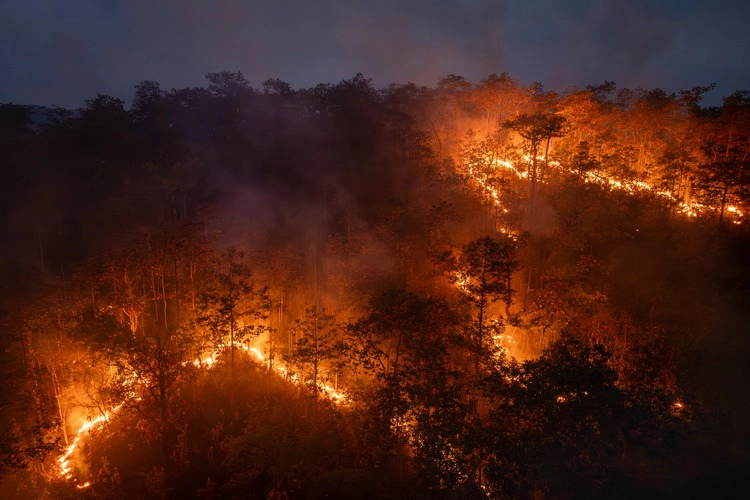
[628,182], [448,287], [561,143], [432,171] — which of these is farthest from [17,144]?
[628,182]

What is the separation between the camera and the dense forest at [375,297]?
9.47 m

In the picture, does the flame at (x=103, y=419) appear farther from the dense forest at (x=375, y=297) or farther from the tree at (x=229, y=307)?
the tree at (x=229, y=307)

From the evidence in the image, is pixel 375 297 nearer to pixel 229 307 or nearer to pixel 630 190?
pixel 229 307

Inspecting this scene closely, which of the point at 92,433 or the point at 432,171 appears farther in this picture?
the point at 432,171

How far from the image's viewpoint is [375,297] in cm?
1538

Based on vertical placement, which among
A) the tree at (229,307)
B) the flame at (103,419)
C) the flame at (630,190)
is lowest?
the flame at (103,419)

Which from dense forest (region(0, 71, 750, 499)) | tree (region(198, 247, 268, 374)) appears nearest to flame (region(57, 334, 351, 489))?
dense forest (region(0, 71, 750, 499))

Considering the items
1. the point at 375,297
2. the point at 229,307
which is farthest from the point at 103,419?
the point at 375,297

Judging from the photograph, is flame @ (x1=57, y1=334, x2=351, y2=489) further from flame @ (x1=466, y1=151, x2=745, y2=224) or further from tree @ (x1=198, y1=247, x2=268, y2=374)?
flame @ (x1=466, y1=151, x2=745, y2=224)

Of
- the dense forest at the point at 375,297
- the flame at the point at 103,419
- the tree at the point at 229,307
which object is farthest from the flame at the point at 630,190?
the tree at the point at 229,307

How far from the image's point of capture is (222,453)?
14.8 metres

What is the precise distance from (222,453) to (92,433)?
4519mm

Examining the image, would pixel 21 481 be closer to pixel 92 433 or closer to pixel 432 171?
pixel 92 433

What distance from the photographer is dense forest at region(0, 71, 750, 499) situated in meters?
9.47
